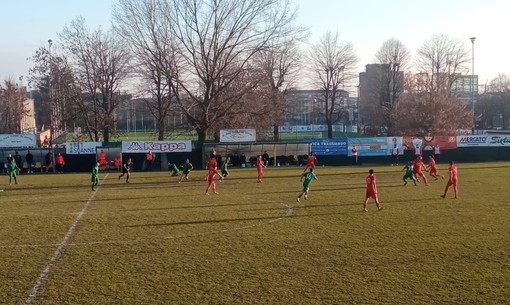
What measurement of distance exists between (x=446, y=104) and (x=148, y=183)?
3657cm

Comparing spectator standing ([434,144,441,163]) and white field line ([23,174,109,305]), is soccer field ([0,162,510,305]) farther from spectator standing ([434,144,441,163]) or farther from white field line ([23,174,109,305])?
spectator standing ([434,144,441,163])

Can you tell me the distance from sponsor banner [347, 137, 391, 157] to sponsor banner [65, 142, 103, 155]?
22262mm

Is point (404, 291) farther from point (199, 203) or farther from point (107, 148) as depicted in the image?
point (107, 148)

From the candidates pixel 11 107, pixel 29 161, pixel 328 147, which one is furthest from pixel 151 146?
pixel 11 107

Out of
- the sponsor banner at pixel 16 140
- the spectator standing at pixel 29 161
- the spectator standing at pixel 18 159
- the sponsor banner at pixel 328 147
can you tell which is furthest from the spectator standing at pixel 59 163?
the sponsor banner at pixel 328 147

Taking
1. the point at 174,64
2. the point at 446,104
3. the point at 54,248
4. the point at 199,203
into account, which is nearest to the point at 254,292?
the point at 54,248

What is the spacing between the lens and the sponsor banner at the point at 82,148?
1592 inches

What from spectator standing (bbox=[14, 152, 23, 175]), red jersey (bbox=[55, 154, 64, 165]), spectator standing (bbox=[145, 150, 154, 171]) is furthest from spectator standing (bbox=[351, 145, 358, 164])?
spectator standing (bbox=[14, 152, 23, 175])

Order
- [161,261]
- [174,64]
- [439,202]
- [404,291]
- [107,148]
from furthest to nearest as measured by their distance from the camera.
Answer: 1. [174,64]
2. [107,148]
3. [439,202]
4. [161,261]
5. [404,291]

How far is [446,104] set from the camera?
52.9 meters

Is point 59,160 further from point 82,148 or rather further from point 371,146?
point 371,146

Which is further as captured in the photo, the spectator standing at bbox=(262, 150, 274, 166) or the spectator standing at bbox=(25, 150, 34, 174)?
the spectator standing at bbox=(262, 150, 274, 166)

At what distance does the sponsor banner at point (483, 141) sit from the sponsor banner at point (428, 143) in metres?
→ 0.75

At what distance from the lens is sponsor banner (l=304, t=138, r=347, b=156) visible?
142ft
